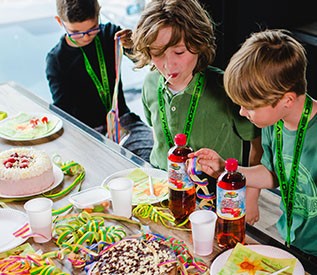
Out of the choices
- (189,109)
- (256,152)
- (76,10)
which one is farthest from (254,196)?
(76,10)

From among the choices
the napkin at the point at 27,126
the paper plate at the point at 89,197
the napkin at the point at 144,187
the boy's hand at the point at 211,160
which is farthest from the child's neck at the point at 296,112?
the napkin at the point at 27,126

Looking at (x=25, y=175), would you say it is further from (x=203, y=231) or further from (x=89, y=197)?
(x=203, y=231)

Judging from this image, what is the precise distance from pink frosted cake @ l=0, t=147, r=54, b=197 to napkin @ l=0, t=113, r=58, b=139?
1.21 feet

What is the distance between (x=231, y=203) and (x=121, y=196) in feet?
1.30

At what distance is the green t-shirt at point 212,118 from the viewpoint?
217 centimetres

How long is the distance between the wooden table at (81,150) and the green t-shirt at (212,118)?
254 mm

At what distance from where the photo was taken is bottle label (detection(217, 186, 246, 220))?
1508mm

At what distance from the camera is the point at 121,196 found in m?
1.74

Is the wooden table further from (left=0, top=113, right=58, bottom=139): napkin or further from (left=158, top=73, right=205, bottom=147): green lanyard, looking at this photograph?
(left=158, top=73, right=205, bottom=147): green lanyard

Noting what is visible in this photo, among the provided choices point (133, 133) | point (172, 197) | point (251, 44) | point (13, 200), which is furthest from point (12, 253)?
point (133, 133)

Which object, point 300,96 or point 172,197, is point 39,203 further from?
point 300,96

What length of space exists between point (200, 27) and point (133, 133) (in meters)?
0.99

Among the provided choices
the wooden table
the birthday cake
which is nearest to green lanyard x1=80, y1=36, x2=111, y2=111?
the wooden table

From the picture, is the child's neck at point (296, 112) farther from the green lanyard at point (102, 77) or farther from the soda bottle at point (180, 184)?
the green lanyard at point (102, 77)
